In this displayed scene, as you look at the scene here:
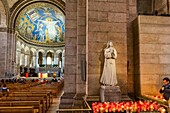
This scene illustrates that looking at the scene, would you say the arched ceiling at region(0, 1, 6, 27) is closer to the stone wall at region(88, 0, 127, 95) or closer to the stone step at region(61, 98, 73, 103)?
the stone step at region(61, 98, 73, 103)

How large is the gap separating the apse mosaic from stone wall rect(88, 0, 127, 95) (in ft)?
77.1

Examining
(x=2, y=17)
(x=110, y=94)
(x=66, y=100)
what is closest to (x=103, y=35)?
(x=110, y=94)

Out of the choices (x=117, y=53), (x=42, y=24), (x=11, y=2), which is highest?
(x=11, y=2)

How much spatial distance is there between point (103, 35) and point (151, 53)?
2.66 m

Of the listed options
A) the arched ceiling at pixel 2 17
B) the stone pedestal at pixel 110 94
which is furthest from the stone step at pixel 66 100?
the arched ceiling at pixel 2 17

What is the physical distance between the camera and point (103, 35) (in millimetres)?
8391

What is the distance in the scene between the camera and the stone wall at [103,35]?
8.13m

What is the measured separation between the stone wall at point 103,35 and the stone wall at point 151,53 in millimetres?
970

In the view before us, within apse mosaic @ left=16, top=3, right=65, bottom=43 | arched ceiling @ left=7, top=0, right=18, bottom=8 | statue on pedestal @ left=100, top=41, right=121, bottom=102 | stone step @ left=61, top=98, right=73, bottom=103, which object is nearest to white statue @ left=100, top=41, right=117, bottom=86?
statue on pedestal @ left=100, top=41, right=121, bottom=102

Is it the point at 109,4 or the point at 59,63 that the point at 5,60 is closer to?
the point at 59,63

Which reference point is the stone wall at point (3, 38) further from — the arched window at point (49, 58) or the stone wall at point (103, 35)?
the stone wall at point (103, 35)

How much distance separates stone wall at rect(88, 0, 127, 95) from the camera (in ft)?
26.7

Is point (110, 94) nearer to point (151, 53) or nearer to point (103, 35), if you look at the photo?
point (103, 35)

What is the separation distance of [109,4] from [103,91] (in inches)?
171
